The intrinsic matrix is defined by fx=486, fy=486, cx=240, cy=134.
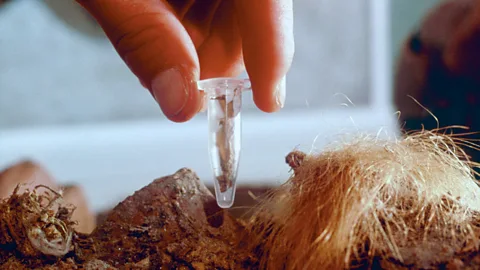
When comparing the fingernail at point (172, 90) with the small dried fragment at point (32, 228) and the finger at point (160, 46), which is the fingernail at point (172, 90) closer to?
the finger at point (160, 46)

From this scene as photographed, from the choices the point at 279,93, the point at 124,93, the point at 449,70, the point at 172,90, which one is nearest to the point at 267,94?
the point at 279,93

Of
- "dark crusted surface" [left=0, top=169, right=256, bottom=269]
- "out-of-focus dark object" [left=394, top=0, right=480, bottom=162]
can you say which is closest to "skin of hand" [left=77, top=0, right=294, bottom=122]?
"dark crusted surface" [left=0, top=169, right=256, bottom=269]

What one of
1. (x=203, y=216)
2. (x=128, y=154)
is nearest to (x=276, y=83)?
(x=203, y=216)

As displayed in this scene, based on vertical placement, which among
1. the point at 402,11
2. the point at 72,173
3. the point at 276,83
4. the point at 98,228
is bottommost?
the point at 72,173

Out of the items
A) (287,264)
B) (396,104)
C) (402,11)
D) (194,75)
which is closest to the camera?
(287,264)

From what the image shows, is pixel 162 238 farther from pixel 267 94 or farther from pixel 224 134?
pixel 267 94

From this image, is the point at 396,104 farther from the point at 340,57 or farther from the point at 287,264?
the point at 287,264

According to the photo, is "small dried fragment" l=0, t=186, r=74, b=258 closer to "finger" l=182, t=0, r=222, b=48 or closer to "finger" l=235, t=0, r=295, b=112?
"finger" l=235, t=0, r=295, b=112
